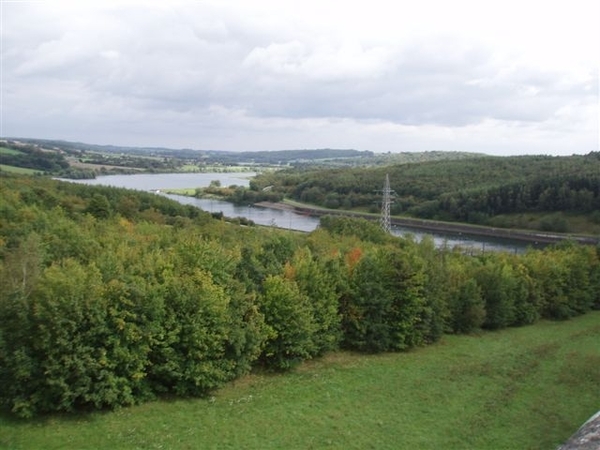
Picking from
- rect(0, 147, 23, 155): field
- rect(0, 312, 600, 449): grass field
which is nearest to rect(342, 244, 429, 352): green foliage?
rect(0, 312, 600, 449): grass field

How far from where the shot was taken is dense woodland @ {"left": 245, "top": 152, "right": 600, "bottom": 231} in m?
88.3

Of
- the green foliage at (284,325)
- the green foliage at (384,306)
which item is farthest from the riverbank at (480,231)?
the green foliage at (284,325)

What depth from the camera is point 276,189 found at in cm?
13838

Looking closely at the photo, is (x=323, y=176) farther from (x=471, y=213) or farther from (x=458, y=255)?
(x=458, y=255)

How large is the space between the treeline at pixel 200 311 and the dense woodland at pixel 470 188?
62.6 metres

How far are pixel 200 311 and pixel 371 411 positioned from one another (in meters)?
6.06

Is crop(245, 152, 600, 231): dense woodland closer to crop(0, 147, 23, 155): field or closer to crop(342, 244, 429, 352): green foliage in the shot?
crop(0, 147, 23, 155): field

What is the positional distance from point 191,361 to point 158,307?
6.53 ft

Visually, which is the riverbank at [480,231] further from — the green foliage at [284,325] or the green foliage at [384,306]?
the green foliage at [284,325]

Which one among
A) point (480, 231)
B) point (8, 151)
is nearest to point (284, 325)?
point (480, 231)

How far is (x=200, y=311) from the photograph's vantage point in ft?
56.6

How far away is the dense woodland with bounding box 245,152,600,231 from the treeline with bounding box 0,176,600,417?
6264 centimetres

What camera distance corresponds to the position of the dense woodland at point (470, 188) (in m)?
88.3

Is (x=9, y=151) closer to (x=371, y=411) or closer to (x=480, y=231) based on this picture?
(x=480, y=231)
